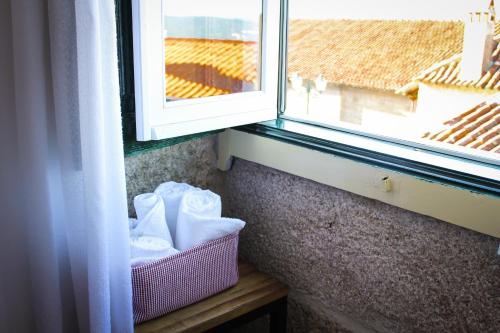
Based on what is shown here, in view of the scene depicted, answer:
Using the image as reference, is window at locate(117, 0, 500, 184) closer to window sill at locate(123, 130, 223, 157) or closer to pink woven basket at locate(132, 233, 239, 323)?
window sill at locate(123, 130, 223, 157)

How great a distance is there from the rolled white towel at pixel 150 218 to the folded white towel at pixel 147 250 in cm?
6

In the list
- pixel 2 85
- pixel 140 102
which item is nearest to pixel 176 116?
pixel 140 102

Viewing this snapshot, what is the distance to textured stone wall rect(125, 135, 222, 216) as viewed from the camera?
5.38 ft

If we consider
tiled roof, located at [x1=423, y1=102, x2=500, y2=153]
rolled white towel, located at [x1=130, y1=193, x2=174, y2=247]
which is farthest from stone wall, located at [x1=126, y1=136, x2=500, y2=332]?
tiled roof, located at [x1=423, y1=102, x2=500, y2=153]

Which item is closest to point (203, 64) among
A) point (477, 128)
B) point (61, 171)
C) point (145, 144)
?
point (145, 144)

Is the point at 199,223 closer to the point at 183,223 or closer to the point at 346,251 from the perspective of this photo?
the point at 183,223

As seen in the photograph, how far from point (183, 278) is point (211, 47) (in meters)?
0.74

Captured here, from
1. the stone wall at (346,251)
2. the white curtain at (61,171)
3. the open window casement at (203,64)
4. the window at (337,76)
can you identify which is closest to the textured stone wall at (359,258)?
the stone wall at (346,251)

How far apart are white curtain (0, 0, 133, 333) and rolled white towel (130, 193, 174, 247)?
0.21m

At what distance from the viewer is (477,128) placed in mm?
1334

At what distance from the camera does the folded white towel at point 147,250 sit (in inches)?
54.6

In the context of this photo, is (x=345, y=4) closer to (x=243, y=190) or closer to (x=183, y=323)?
(x=243, y=190)

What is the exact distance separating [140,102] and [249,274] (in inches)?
A: 26.9

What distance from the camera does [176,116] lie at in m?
1.50
